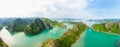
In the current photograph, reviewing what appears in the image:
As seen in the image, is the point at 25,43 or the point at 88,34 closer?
the point at 25,43

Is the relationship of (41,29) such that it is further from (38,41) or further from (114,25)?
(114,25)

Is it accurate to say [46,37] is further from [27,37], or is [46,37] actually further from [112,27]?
[112,27]

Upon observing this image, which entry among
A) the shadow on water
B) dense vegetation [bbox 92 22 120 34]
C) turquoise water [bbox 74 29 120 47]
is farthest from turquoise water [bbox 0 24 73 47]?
dense vegetation [bbox 92 22 120 34]

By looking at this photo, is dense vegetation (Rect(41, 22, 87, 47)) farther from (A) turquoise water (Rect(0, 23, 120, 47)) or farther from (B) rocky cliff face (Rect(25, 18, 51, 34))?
(B) rocky cliff face (Rect(25, 18, 51, 34))

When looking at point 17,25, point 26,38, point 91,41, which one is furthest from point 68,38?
point 17,25

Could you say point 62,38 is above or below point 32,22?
below

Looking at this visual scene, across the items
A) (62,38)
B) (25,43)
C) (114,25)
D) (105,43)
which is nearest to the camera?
(25,43)

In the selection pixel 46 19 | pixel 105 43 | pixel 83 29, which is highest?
pixel 46 19

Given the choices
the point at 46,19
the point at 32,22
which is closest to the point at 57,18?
the point at 46,19

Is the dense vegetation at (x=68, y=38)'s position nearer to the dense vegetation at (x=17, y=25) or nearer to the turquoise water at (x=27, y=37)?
the turquoise water at (x=27, y=37)
